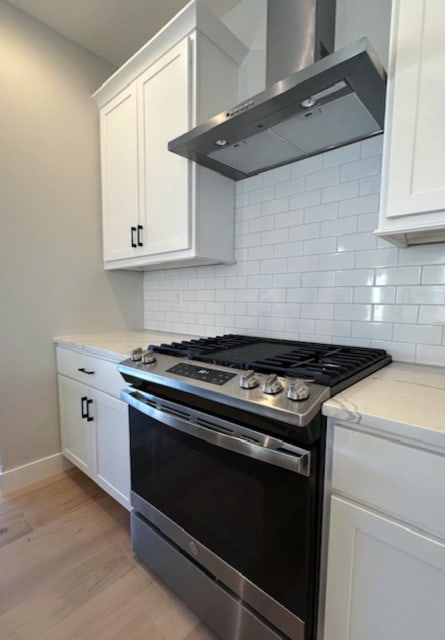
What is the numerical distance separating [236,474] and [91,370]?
44.1 inches

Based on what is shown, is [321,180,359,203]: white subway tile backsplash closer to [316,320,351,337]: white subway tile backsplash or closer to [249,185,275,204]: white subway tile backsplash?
[249,185,275,204]: white subway tile backsplash

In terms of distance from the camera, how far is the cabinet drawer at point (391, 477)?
0.66 m

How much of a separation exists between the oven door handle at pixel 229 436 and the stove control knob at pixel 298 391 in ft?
0.41

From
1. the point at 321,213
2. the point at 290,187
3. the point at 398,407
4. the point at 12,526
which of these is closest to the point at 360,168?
the point at 321,213

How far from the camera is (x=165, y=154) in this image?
1.68 metres

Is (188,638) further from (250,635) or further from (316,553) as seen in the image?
(316,553)

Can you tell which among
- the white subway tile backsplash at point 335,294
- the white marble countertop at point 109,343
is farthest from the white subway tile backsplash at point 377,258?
the white marble countertop at point 109,343

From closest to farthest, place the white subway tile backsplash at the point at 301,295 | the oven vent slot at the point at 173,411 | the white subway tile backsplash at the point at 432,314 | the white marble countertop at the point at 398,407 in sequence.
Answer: the white marble countertop at the point at 398,407, the oven vent slot at the point at 173,411, the white subway tile backsplash at the point at 432,314, the white subway tile backsplash at the point at 301,295

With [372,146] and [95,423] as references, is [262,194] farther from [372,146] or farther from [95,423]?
[95,423]

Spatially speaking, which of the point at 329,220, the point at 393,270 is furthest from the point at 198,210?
the point at 393,270

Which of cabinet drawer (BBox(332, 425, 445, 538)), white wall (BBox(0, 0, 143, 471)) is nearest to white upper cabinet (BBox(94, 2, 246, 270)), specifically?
white wall (BBox(0, 0, 143, 471))

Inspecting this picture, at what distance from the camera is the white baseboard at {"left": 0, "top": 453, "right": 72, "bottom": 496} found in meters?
1.91

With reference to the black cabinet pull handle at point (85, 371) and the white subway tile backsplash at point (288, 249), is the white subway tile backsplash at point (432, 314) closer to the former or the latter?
the white subway tile backsplash at point (288, 249)

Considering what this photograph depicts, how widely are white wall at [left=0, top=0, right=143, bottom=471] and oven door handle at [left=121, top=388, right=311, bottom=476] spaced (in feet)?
3.79
